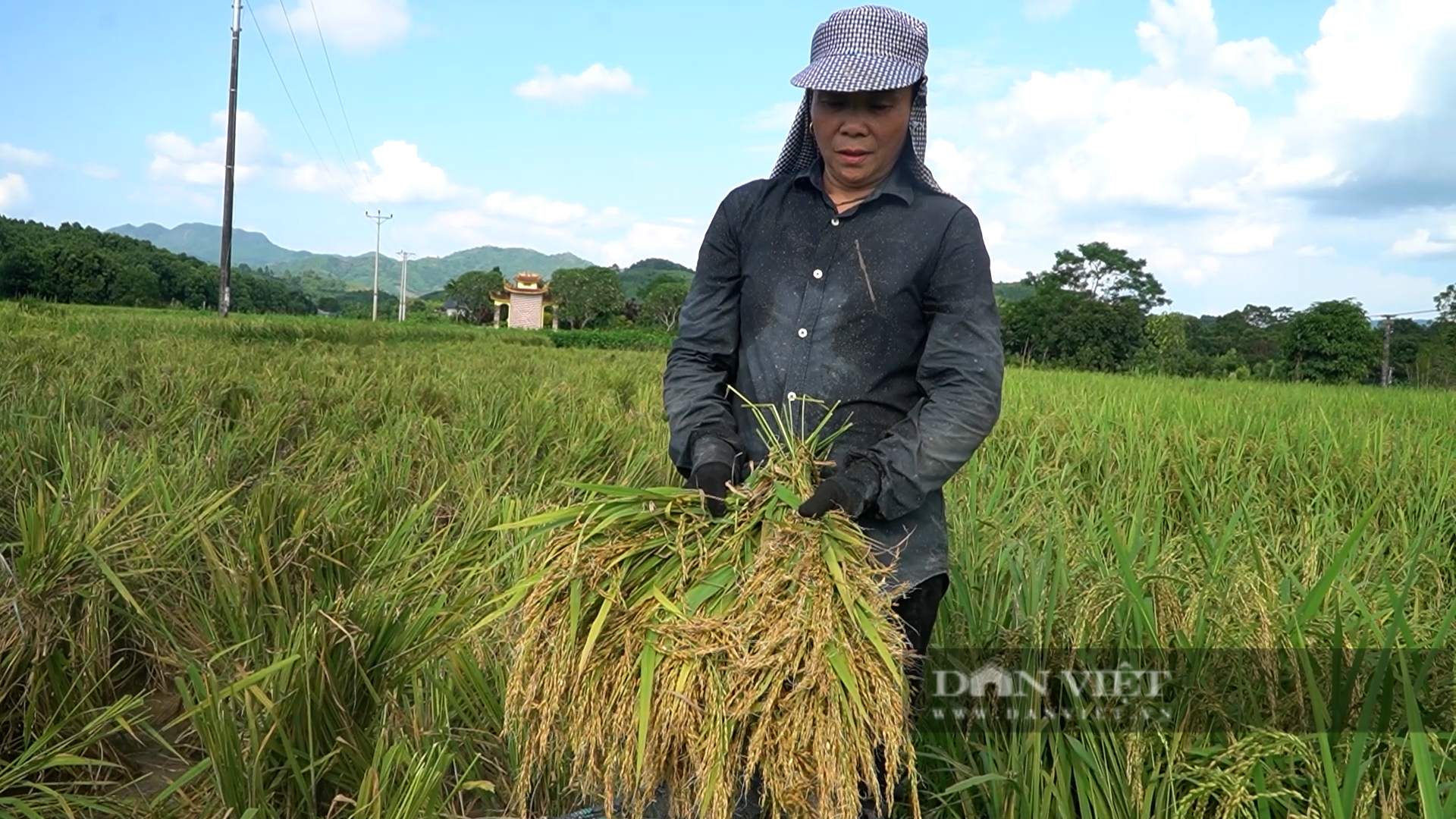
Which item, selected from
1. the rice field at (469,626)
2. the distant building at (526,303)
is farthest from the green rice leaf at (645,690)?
the distant building at (526,303)

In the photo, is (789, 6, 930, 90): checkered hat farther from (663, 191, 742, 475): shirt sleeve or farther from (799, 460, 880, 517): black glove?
(799, 460, 880, 517): black glove

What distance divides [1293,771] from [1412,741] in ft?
0.89

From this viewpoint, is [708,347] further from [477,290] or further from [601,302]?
[477,290]

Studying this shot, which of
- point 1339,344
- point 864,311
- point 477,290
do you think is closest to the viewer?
point 864,311

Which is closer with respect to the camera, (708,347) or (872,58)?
(872,58)

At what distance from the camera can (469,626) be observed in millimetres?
2289

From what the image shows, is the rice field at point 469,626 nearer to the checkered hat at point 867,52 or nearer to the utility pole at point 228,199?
the checkered hat at point 867,52

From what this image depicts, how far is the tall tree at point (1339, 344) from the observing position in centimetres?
3052

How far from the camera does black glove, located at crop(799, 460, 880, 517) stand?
130 cm

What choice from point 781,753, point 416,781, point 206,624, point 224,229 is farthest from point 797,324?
point 224,229

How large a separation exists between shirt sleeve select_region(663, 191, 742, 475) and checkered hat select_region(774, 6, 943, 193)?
0.87ft

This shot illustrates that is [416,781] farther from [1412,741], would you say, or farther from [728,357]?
[1412,741]

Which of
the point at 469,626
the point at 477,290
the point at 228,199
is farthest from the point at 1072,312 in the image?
the point at 477,290

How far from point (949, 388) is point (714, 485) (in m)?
0.41
